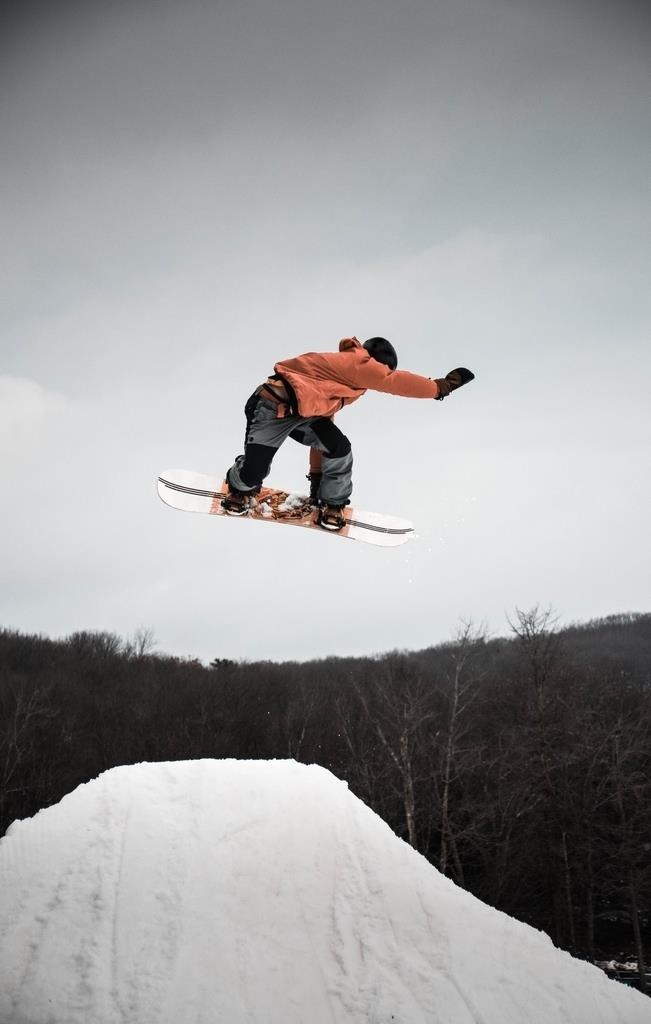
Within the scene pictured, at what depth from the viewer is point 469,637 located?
725 inches

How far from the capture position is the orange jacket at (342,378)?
4.99 metres

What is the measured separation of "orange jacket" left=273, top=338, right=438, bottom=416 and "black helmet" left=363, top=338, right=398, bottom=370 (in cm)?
11

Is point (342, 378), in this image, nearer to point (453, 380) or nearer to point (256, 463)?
point (453, 380)

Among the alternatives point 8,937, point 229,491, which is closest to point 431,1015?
point 8,937

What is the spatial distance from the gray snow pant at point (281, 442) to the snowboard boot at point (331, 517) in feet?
0.51

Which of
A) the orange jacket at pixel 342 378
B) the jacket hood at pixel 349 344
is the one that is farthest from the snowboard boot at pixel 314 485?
the jacket hood at pixel 349 344

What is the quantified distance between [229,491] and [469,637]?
14.0 m

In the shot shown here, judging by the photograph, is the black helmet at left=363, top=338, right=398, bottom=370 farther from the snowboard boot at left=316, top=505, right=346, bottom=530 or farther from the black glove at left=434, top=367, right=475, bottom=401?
the snowboard boot at left=316, top=505, right=346, bottom=530

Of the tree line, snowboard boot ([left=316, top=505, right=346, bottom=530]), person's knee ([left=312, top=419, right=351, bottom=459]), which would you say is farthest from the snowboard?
the tree line

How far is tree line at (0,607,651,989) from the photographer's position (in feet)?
59.4

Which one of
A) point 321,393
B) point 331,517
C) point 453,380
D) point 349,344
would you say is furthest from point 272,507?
point 453,380

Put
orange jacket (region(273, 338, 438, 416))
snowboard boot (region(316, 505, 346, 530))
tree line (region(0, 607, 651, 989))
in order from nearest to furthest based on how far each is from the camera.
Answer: orange jacket (region(273, 338, 438, 416)) → snowboard boot (region(316, 505, 346, 530)) → tree line (region(0, 607, 651, 989))

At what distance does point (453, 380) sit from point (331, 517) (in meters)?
2.62

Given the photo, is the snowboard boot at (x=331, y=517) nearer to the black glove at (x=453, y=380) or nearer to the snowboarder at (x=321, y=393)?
Result: the snowboarder at (x=321, y=393)
